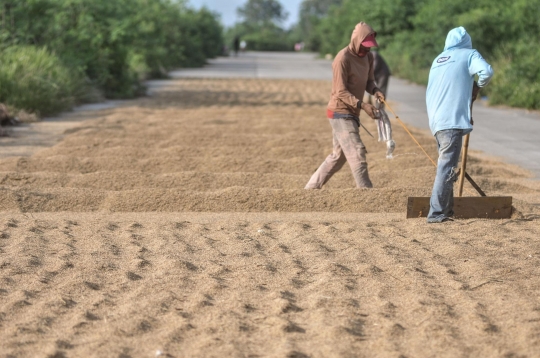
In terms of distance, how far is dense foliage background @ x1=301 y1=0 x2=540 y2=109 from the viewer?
21625 millimetres

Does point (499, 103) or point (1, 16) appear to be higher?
point (1, 16)

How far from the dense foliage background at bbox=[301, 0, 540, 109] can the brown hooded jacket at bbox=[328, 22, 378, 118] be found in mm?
12883

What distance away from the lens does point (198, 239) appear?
7176 millimetres

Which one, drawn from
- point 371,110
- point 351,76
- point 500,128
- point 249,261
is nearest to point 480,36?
point 500,128

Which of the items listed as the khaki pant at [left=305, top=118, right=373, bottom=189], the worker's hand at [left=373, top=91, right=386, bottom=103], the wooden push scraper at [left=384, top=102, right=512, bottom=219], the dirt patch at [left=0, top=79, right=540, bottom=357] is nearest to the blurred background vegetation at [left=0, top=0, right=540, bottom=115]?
the dirt patch at [left=0, top=79, right=540, bottom=357]

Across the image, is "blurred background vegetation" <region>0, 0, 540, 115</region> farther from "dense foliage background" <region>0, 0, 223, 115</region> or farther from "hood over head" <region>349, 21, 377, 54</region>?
"hood over head" <region>349, 21, 377, 54</region>

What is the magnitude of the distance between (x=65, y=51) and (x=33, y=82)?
422 centimetres

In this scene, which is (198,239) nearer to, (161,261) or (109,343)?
(161,261)

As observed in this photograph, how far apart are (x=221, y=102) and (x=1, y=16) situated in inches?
202

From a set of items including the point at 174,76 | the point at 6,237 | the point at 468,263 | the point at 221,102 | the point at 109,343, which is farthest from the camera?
the point at 174,76

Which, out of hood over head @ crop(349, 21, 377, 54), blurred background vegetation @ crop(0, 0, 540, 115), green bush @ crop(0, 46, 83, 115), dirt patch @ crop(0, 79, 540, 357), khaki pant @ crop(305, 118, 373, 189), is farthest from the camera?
blurred background vegetation @ crop(0, 0, 540, 115)

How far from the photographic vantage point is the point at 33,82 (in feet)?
56.2

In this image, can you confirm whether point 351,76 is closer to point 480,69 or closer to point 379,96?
point 379,96

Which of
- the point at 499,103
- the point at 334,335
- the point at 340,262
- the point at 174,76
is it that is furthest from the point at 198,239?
the point at 174,76
